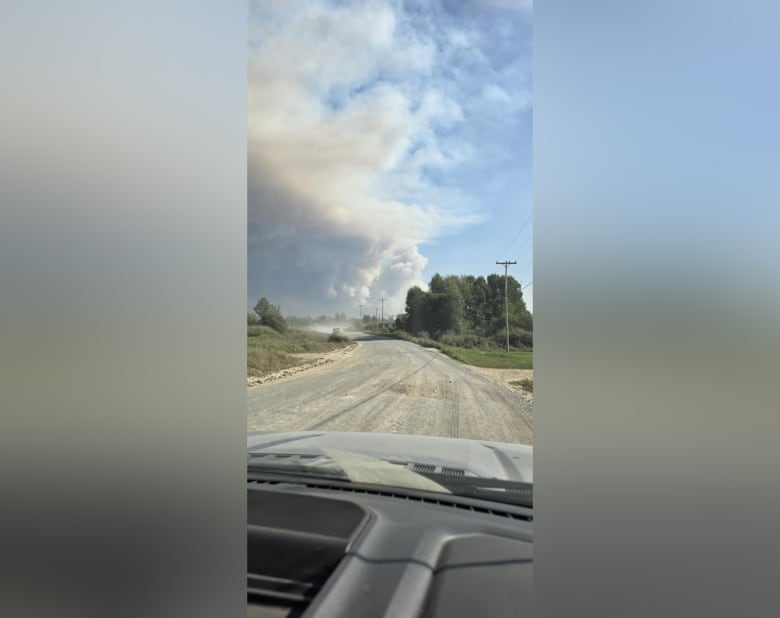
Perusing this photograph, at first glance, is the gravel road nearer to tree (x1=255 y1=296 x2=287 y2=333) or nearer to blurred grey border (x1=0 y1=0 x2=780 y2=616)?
tree (x1=255 y1=296 x2=287 y2=333)

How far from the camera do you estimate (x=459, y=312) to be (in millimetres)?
8453

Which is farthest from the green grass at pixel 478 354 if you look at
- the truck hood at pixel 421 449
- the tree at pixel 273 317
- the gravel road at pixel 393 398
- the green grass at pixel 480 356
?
the truck hood at pixel 421 449

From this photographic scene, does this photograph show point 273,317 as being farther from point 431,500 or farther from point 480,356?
point 431,500

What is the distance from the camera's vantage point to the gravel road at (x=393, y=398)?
5.42 m

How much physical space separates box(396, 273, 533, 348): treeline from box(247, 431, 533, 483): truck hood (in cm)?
641

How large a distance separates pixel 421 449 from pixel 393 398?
5.19m
